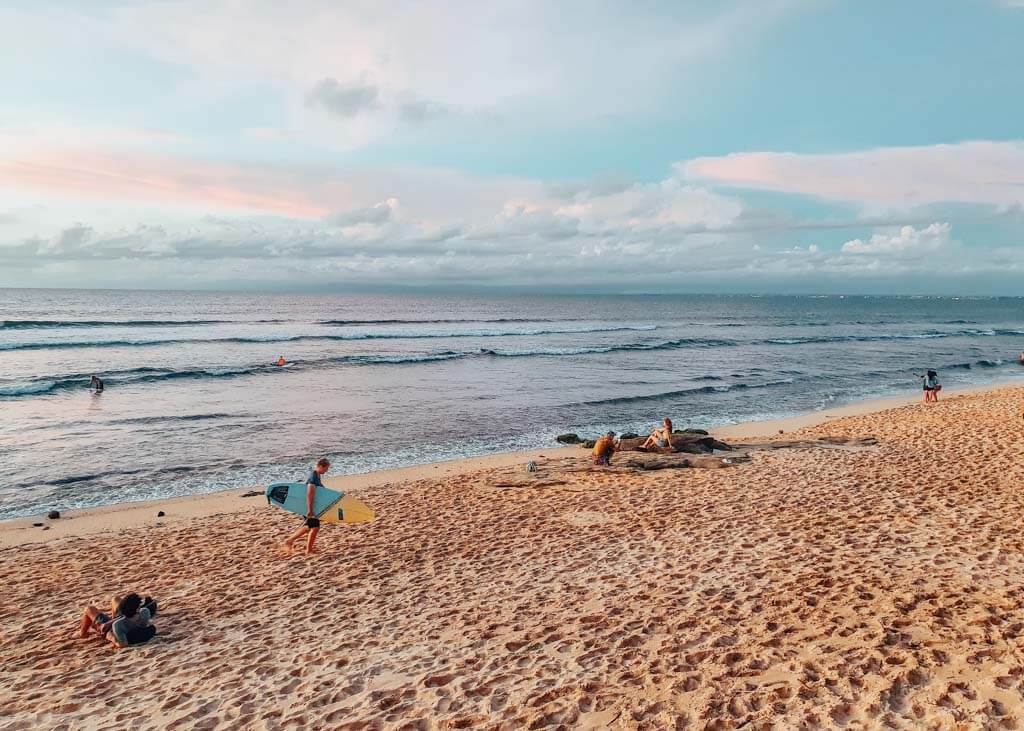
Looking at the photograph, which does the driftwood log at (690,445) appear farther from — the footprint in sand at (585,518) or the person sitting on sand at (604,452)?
the footprint in sand at (585,518)

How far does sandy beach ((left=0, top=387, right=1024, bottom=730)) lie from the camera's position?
19.1ft

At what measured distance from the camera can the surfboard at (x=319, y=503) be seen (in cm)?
1074

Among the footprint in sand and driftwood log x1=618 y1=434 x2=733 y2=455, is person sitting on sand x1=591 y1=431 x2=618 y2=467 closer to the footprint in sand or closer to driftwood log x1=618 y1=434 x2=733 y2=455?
driftwood log x1=618 y1=434 x2=733 y2=455

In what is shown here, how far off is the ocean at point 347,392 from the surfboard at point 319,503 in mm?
6880

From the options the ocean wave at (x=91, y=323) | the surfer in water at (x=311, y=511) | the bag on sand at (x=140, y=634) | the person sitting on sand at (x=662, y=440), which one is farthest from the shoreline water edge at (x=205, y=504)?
the ocean wave at (x=91, y=323)

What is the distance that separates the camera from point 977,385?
3609 cm

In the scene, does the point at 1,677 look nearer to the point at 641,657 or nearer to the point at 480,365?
the point at 641,657

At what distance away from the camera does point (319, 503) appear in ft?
35.3

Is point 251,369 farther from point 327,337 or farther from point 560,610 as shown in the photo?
point 560,610

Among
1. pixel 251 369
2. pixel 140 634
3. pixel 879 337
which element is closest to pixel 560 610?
pixel 140 634

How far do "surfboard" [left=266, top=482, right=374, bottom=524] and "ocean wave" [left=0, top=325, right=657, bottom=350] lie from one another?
1793 inches

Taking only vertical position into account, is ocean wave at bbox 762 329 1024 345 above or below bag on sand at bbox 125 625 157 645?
above

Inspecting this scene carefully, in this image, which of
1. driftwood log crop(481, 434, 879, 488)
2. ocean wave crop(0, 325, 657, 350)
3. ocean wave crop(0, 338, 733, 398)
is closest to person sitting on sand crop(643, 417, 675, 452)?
driftwood log crop(481, 434, 879, 488)

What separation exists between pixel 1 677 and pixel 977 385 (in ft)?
143
